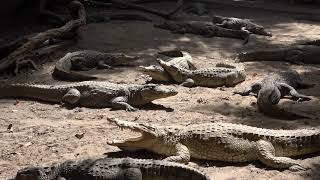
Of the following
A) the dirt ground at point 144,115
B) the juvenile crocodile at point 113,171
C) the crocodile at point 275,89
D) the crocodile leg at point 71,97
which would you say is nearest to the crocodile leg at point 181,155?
A: the dirt ground at point 144,115

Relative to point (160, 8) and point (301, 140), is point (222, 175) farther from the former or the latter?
point (160, 8)

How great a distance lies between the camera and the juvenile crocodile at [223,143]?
463 cm

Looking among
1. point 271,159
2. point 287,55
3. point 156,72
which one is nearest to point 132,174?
point 271,159

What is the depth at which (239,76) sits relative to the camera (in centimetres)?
766

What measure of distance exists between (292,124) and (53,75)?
163 inches

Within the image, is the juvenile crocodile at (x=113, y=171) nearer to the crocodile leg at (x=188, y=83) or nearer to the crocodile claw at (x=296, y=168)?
the crocodile claw at (x=296, y=168)

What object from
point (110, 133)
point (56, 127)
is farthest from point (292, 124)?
point (56, 127)

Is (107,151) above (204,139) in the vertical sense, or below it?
below

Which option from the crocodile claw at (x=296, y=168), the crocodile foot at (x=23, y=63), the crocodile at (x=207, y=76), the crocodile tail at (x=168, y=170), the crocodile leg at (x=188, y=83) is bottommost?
the crocodile foot at (x=23, y=63)

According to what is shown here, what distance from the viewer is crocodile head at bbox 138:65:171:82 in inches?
300

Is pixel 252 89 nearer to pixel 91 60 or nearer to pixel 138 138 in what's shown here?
pixel 138 138

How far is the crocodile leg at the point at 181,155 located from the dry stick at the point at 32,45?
4.56 metres

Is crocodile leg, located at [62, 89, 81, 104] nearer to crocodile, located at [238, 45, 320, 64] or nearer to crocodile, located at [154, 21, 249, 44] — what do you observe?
crocodile, located at [238, 45, 320, 64]

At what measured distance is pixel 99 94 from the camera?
6.58m
